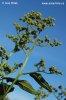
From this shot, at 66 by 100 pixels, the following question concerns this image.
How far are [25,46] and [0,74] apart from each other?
7.94ft

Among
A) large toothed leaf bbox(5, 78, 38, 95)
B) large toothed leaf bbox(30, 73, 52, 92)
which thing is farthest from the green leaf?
large toothed leaf bbox(30, 73, 52, 92)

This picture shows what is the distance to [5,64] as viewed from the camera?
753 centimetres

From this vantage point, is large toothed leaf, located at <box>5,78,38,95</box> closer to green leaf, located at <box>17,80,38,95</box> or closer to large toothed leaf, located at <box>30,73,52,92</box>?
green leaf, located at <box>17,80,38,95</box>

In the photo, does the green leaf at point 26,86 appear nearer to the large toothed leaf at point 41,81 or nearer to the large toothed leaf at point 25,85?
the large toothed leaf at point 25,85

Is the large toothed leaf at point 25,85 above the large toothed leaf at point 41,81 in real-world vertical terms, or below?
below

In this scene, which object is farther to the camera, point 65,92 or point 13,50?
point 65,92

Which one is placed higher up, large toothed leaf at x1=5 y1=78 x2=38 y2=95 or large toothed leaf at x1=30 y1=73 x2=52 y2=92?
large toothed leaf at x1=30 y1=73 x2=52 y2=92

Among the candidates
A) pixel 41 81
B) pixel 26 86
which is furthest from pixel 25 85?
pixel 41 81

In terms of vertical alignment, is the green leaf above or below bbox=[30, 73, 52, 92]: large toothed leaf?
below

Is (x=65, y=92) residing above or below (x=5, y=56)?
below

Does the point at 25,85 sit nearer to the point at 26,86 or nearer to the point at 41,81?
the point at 26,86

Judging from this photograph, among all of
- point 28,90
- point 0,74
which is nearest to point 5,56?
point 0,74

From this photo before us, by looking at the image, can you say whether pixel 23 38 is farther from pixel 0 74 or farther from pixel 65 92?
pixel 65 92

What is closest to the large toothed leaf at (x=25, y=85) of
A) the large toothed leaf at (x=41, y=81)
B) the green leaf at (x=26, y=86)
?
the green leaf at (x=26, y=86)
